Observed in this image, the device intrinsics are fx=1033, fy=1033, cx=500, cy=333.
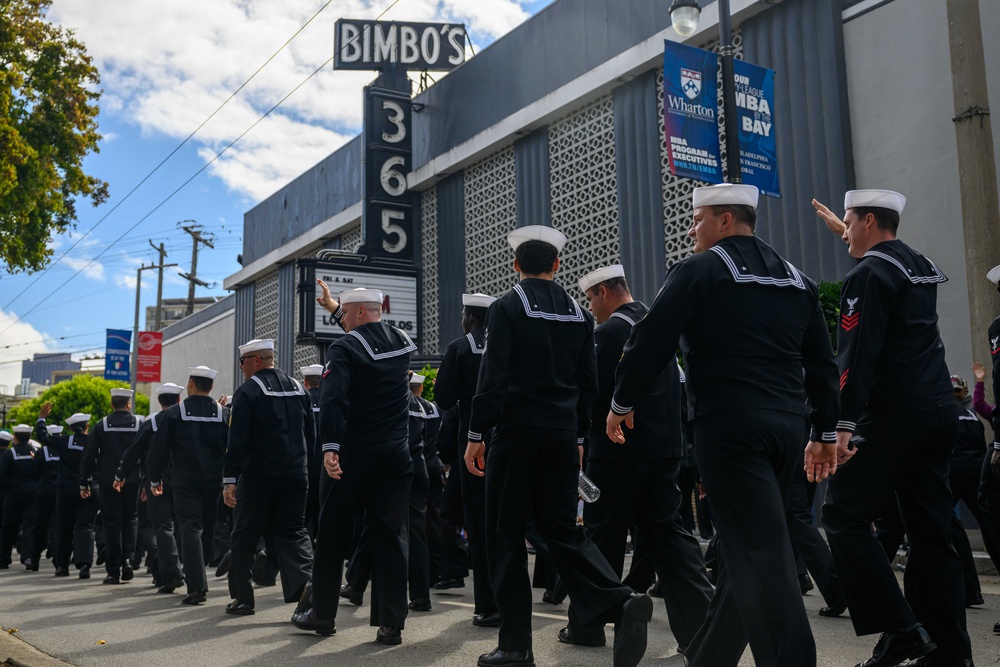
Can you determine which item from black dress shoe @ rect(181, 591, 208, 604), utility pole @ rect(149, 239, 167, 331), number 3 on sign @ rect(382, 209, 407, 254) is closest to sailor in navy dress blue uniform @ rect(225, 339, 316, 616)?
black dress shoe @ rect(181, 591, 208, 604)

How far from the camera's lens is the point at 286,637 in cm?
641

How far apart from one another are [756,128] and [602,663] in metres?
7.43

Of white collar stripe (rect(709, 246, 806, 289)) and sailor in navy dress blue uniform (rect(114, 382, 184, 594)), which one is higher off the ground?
white collar stripe (rect(709, 246, 806, 289))

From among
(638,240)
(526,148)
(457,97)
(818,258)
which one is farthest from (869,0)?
(457,97)

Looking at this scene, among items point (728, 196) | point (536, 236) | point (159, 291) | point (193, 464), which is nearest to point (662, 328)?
point (728, 196)

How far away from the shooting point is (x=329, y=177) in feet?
89.9

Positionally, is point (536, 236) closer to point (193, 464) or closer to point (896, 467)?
point (896, 467)

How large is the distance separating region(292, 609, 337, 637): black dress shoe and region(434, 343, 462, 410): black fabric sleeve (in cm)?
157

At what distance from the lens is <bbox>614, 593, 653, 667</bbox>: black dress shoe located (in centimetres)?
457

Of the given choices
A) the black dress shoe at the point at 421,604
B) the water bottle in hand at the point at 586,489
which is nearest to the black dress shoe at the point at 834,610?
the water bottle in hand at the point at 586,489

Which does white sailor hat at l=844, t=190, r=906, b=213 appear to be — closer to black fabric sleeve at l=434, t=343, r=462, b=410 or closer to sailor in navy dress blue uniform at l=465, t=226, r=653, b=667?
sailor in navy dress blue uniform at l=465, t=226, r=653, b=667

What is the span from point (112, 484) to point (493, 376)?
7.91 m

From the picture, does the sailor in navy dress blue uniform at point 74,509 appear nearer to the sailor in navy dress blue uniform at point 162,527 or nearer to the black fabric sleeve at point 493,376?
the sailor in navy dress blue uniform at point 162,527

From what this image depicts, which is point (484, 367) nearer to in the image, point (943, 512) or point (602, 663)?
point (602, 663)
